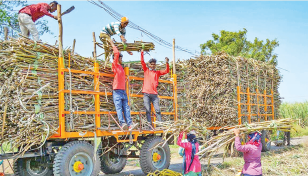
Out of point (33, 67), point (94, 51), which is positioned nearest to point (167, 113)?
point (94, 51)

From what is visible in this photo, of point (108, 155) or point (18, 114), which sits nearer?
point (18, 114)

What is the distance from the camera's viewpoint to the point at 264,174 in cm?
773

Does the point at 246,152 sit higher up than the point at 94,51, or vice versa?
the point at 94,51

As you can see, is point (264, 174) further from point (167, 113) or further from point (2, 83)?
point (2, 83)

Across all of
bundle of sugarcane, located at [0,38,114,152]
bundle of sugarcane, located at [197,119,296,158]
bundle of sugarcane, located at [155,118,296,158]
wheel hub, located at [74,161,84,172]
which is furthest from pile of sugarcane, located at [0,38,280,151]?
bundle of sugarcane, located at [197,119,296,158]

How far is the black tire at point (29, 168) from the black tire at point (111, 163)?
1.80 meters

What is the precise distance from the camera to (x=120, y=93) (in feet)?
25.8

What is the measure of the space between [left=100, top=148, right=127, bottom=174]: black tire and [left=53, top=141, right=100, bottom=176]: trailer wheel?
1683 mm

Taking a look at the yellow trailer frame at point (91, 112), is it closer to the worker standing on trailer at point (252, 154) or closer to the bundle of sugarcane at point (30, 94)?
the bundle of sugarcane at point (30, 94)

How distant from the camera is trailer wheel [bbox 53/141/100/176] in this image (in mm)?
6469

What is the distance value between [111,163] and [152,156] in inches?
57.3

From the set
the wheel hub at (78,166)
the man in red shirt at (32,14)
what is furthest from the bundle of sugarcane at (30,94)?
the man in red shirt at (32,14)

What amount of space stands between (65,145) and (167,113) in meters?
3.52

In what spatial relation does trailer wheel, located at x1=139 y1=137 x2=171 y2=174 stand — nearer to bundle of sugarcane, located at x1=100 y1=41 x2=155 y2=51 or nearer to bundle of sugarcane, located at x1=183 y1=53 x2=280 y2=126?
bundle of sugarcane, located at x1=100 y1=41 x2=155 y2=51
